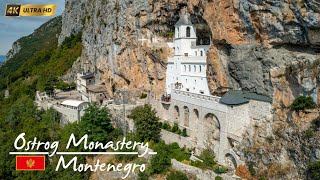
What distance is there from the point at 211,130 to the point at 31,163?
19.1 meters

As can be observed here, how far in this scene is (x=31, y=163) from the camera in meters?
37.0

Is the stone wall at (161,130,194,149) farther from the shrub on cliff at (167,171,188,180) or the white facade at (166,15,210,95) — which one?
the white facade at (166,15,210,95)

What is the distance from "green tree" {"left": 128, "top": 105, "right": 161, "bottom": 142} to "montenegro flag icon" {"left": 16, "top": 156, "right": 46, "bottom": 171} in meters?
10.2

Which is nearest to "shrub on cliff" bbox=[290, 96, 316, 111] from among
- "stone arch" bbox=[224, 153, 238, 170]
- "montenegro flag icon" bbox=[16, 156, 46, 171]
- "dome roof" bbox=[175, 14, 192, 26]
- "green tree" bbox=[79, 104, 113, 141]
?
"stone arch" bbox=[224, 153, 238, 170]

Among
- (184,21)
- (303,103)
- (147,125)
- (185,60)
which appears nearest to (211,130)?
(147,125)

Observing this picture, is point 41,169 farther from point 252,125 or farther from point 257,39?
point 257,39

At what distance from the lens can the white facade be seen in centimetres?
3809

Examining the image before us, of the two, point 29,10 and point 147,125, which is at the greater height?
point 29,10

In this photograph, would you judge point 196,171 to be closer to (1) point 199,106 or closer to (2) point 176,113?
(1) point 199,106

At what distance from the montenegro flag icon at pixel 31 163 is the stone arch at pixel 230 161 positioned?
61.0 ft

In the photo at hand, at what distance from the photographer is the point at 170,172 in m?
30.5

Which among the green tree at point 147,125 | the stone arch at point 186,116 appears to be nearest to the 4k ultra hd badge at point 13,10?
the green tree at point 147,125

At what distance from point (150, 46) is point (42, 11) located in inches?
641

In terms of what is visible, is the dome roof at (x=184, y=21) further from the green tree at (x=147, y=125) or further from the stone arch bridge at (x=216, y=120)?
the green tree at (x=147, y=125)
